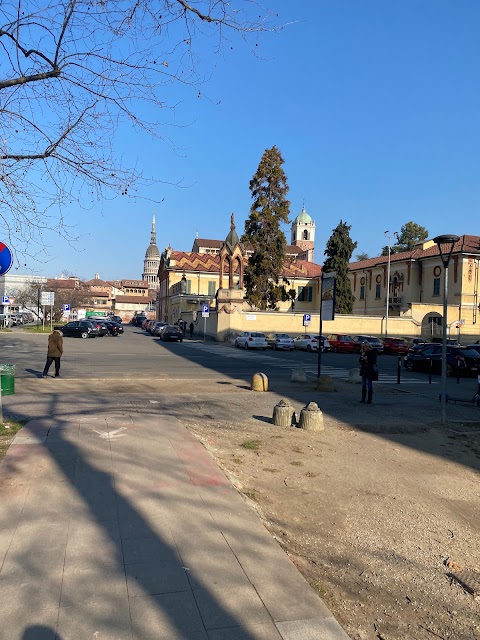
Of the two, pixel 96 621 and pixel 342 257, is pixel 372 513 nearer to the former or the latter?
pixel 96 621

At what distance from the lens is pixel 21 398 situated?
11.9 meters

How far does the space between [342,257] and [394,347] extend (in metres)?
23.9

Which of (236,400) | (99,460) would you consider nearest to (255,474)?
(99,460)

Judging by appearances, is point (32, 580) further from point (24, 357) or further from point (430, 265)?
point (430, 265)

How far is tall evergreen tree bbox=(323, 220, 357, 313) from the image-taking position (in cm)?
6178

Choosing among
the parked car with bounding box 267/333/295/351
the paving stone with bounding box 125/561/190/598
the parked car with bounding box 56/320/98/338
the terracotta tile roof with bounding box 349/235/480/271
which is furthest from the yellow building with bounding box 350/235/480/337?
the paving stone with bounding box 125/561/190/598

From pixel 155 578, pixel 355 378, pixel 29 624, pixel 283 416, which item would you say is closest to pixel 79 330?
pixel 355 378

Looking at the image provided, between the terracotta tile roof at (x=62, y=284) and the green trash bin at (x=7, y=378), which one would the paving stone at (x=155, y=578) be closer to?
the green trash bin at (x=7, y=378)

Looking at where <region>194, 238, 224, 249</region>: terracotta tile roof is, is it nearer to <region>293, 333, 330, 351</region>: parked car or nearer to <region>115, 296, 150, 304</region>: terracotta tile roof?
<region>115, 296, 150, 304</region>: terracotta tile roof

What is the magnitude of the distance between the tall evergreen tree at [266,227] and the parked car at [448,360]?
2780cm

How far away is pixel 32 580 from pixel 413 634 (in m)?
2.66

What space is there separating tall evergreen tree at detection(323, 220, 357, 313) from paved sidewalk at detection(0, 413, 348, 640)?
57204 mm

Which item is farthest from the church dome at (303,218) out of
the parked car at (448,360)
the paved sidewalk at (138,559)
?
the paved sidewalk at (138,559)

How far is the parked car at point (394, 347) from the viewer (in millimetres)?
40281
